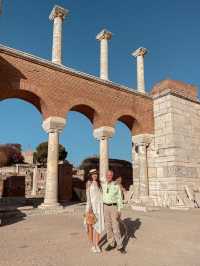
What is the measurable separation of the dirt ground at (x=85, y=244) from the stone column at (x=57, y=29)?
7.55m

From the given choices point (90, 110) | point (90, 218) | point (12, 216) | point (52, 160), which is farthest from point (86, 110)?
point (90, 218)

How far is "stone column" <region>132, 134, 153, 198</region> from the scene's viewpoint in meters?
13.9

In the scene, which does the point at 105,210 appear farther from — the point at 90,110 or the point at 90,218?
the point at 90,110

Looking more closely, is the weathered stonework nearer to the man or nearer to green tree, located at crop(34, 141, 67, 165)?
the man

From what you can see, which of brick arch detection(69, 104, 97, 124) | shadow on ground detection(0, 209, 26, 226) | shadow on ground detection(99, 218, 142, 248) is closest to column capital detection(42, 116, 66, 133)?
brick arch detection(69, 104, 97, 124)

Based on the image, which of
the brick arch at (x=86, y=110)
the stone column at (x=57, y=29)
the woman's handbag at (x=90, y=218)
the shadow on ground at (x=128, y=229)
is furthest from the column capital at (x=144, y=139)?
the woman's handbag at (x=90, y=218)

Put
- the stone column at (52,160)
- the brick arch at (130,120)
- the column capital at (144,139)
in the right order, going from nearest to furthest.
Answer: the stone column at (52,160) < the brick arch at (130,120) < the column capital at (144,139)

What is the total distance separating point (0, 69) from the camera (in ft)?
33.6

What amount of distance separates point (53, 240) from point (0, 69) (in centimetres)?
714

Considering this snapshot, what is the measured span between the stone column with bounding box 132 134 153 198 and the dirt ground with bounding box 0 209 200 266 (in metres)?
5.35

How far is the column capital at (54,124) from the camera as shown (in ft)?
36.6

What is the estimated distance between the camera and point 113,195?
521 cm

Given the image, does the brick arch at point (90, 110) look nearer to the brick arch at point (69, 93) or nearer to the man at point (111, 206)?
the brick arch at point (69, 93)

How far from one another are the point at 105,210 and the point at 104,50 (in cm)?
1092
